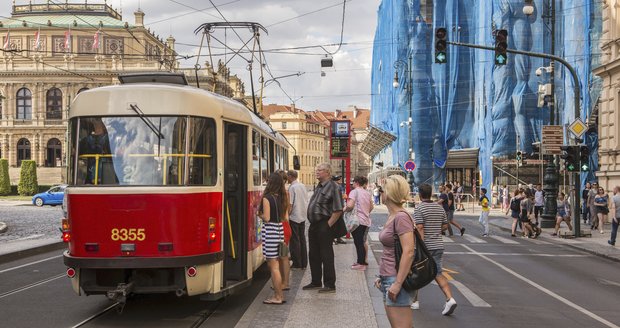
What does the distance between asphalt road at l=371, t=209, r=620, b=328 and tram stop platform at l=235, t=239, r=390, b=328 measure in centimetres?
69

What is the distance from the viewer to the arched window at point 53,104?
103562mm

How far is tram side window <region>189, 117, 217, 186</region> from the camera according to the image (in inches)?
358

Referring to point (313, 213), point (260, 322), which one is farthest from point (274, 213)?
point (260, 322)

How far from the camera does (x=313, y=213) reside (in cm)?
1080

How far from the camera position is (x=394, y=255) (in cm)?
595

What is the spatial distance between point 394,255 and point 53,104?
10452 cm

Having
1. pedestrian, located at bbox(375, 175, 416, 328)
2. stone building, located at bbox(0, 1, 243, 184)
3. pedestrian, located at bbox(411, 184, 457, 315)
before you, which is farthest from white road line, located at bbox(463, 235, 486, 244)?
stone building, located at bbox(0, 1, 243, 184)

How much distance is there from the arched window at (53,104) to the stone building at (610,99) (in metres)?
86.3

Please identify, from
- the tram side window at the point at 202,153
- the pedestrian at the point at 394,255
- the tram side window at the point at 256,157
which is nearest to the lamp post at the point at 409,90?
the tram side window at the point at 256,157

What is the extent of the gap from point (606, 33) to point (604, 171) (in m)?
5.46

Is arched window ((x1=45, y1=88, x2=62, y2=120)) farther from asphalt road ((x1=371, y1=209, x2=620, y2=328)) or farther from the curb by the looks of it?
asphalt road ((x1=371, y1=209, x2=620, y2=328))

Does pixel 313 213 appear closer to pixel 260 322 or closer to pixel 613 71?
pixel 260 322

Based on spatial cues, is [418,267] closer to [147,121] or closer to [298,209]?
[147,121]

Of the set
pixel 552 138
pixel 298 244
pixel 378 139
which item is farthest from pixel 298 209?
pixel 378 139
